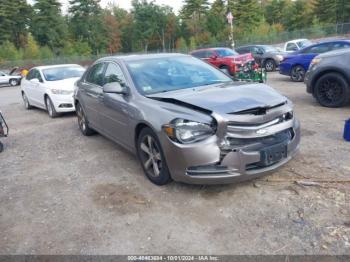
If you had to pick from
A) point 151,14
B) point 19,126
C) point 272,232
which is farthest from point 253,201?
point 151,14

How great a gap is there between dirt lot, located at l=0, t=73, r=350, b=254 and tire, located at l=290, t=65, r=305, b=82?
772 centimetres

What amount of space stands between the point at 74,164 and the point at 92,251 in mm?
2652

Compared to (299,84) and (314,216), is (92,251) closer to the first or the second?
(314,216)

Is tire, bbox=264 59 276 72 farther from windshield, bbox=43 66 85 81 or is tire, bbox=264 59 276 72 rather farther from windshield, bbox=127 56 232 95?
windshield, bbox=127 56 232 95

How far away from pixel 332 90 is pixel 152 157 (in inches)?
211

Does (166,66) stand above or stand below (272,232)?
above

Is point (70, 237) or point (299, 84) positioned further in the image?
point (299, 84)

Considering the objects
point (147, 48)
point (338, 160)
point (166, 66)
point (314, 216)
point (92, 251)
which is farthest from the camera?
point (147, 48)

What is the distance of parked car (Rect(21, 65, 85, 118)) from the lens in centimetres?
950

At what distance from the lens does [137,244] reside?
3.31 meters

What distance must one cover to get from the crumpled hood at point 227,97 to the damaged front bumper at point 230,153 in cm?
14

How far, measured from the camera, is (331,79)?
7801 millimetres

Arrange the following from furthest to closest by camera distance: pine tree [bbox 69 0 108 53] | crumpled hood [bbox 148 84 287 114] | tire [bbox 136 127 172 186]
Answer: pine tree [bbox 69 0 108 53]
tire [bbox 136 127 172 186]
crumpled hood [bbox 148 84 287 114]

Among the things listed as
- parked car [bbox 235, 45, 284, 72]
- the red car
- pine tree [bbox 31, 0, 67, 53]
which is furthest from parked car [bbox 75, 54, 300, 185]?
pine tree [bbox 31, 0, 67, 53]
